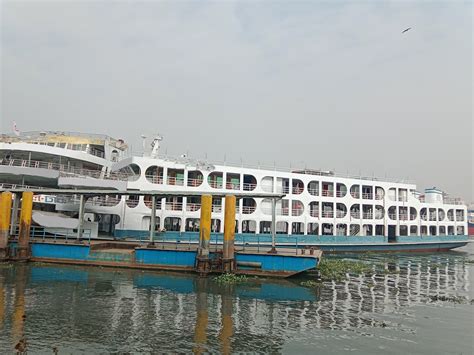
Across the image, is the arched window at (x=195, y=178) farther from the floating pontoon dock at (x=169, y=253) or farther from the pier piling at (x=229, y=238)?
the pier piling at (x=229, y=238)

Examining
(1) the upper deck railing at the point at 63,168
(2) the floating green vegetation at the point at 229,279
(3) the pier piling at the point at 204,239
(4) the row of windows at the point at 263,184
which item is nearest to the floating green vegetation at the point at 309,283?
(2) the floating green vegetation at the point at 229,279

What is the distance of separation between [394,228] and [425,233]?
4.77 m

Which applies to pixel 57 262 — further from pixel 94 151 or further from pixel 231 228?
pixel 94 151

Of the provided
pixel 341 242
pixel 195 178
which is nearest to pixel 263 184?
pixel 195 178

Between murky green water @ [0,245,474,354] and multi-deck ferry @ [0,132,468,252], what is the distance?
338 inches

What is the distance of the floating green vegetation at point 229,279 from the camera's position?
17.6 metres

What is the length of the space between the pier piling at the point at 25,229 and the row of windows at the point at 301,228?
8435 millimetres

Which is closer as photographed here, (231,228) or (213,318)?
(213,318)

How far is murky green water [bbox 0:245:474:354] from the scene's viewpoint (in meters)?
9.71

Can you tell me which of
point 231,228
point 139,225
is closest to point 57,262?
point 139,225

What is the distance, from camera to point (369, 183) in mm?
37531

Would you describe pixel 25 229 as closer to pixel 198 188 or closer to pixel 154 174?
pixel 154 174

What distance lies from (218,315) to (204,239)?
7.22m

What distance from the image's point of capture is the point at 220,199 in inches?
1241
